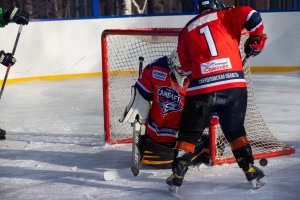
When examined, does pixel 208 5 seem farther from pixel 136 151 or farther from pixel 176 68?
pixel 136 151

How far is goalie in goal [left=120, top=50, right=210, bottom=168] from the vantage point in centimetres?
412

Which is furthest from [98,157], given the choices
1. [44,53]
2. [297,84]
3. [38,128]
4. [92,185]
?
[44,53]

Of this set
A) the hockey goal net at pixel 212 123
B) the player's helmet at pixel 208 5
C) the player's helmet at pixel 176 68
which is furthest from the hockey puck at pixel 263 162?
the player's helmet at pixel 208 5

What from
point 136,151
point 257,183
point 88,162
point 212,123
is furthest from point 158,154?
point 257,183

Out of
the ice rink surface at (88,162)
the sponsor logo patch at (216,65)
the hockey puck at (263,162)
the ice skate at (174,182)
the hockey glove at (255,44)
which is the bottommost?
the ice rink surface at (88,162)

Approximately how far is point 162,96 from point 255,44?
776 mm

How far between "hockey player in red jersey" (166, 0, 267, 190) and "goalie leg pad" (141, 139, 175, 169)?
0.55 metres

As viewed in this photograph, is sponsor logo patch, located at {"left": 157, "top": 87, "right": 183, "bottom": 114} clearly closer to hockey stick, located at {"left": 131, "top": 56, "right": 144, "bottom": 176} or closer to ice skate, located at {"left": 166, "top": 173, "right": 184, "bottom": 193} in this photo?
hockey stick, located at {"left": 131, "top": 56, "right": 144, "bottom": 176}

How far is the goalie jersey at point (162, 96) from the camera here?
4.10m

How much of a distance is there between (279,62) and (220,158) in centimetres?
563

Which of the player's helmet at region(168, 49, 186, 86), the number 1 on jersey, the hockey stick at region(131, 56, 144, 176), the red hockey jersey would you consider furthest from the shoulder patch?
the number 1 on jersey

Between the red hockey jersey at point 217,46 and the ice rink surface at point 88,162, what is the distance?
0.60 meters

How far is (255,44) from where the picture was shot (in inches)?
142

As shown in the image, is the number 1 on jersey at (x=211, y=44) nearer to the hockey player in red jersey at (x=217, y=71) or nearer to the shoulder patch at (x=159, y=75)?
the hockey player in red jersey at (x=217, y=71)
